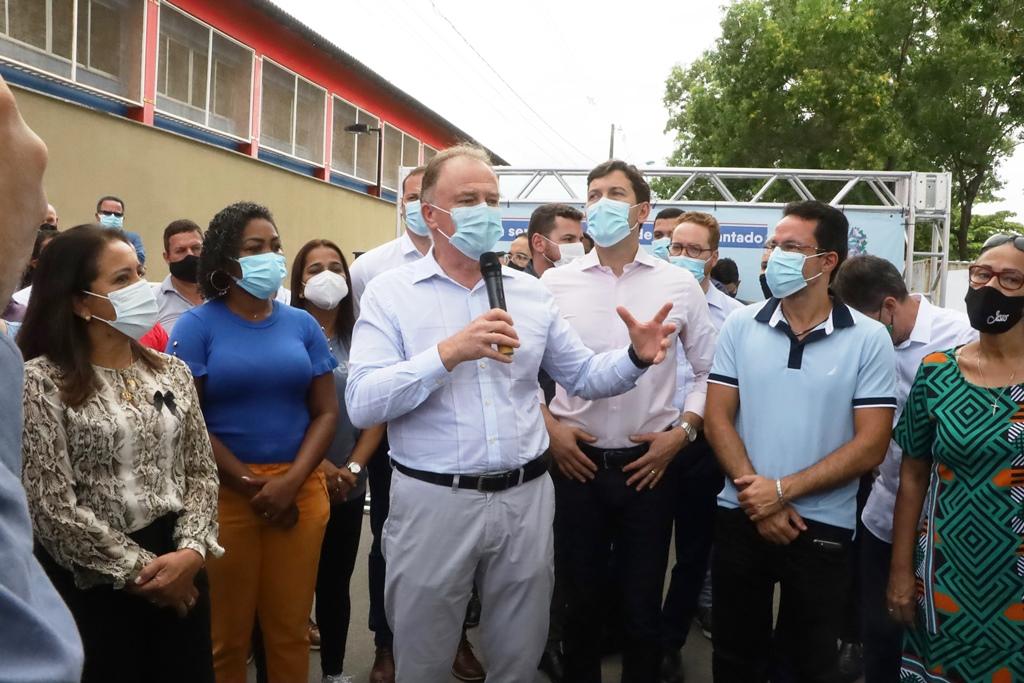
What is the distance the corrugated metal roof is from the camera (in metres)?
16.1

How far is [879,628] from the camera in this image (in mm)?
3646

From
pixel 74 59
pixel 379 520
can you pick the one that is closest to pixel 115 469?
pixel 379 520

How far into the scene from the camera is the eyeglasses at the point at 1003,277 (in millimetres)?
3000

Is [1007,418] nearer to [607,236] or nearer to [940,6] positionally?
[607,236]

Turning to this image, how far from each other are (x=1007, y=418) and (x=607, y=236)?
1723 mm

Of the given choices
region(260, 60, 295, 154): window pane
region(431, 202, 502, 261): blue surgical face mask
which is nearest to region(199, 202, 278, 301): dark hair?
region(431, 202, 502, 261): blue surgical face mask

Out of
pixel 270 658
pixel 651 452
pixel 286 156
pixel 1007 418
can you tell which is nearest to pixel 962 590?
pixel 1007 418

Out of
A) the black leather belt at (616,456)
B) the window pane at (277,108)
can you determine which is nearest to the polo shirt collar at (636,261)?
the black leather belt at (616,456)

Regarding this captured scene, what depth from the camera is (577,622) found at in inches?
149

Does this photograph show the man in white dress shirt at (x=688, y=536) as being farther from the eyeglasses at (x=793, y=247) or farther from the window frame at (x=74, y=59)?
the window frame at (x=74, y=59)

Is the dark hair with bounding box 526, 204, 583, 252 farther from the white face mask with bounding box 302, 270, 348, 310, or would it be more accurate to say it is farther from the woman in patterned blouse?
the woman in patterned blouse

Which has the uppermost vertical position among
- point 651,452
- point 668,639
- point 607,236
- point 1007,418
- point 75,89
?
point 75,89

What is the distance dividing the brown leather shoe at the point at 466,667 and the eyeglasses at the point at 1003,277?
2.95 m

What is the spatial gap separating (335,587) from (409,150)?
73.0 feet
